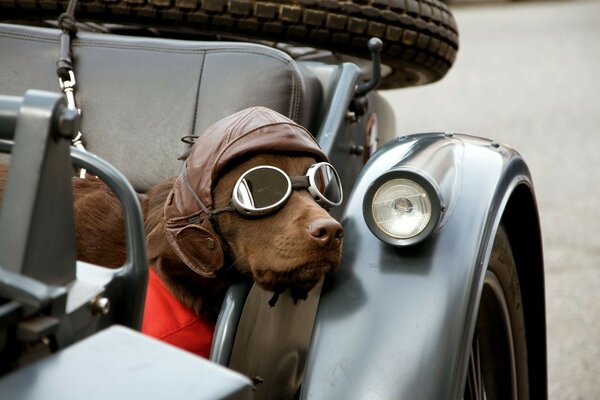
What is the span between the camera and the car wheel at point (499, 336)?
7.34ft

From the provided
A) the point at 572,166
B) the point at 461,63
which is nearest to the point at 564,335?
the point at 572,166

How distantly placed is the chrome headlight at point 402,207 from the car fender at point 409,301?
38 millimetres

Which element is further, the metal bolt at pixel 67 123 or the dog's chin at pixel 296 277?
the dog's chin at pixel 296 277

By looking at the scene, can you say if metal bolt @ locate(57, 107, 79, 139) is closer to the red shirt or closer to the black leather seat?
the red shirt

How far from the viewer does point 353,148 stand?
2.64 m

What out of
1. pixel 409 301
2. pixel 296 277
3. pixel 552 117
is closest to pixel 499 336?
pixel 409 301

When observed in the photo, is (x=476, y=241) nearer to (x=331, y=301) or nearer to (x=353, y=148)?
(x=331, y=301)

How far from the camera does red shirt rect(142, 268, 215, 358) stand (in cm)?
194

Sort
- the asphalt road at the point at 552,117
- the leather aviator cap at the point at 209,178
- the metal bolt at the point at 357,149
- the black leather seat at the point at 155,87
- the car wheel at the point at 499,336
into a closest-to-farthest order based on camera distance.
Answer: the leather aviator cap at the point at 209,178 → the car wheel at the point at 499,336 → the black leather seat at the point at 155,87 → the metal bolt at the point at 357,149 → the asphalt road at the point at 552,117

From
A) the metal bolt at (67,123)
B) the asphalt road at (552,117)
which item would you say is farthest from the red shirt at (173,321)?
the asphalt road at (552,117)

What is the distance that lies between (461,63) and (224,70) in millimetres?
9746

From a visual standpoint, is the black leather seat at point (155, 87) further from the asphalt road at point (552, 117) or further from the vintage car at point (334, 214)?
the asphalt road at point (552, 117)

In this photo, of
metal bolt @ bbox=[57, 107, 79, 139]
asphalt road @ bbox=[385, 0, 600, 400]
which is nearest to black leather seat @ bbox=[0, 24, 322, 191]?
metal bolt @ bbox=[57, 107, 79, 139]

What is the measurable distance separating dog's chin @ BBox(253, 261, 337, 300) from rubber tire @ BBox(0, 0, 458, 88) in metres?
1.00
